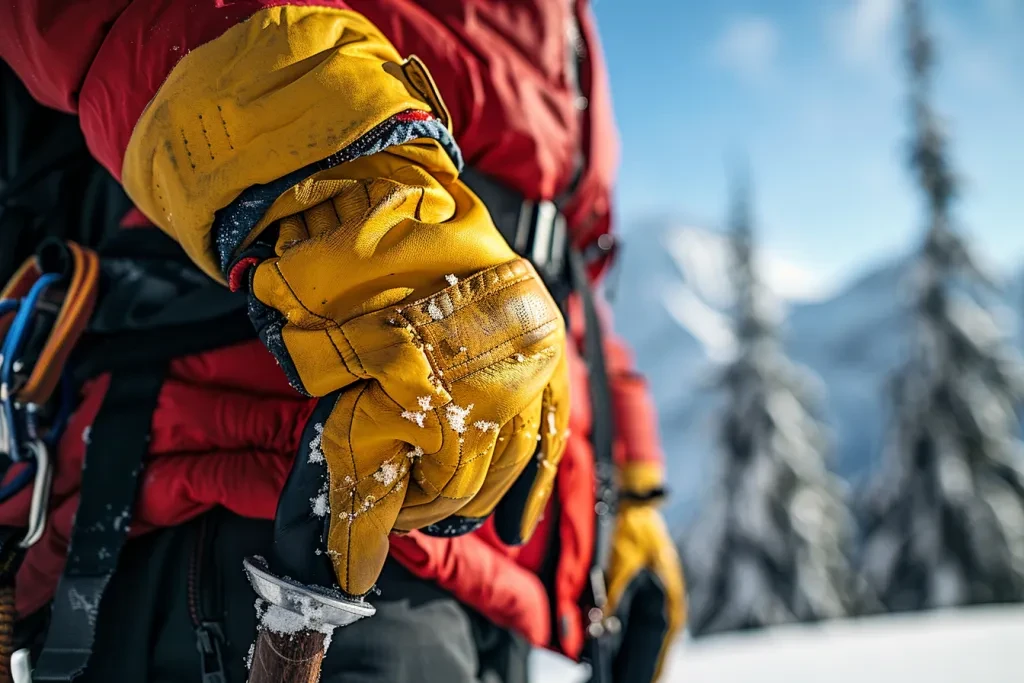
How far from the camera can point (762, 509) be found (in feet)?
44.7

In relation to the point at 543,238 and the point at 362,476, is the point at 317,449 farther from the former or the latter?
the point at 543,238

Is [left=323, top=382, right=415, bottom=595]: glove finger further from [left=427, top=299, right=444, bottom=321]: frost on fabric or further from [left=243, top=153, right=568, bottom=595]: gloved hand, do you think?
[left=427, top=299, right=444, bottom=321]: frost on fabric

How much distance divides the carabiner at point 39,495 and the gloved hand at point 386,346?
49cm

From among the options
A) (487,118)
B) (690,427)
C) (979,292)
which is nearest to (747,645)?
(487,118)

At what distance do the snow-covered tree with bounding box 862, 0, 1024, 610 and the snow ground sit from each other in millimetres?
8629

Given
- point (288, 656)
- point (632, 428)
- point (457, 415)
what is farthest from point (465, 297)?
point (632, 428)

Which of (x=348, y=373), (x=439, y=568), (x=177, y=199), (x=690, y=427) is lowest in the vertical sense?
(x=690, y=427)

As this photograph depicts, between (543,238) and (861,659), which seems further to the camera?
(861,659)

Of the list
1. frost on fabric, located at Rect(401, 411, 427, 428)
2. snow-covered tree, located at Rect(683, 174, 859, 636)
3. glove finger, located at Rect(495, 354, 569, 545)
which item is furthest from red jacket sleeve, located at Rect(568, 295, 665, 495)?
snow-covered tree, located at Rect(683, 174, 859, 636)

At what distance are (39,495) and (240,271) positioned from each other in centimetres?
54

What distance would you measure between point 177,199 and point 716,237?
69.2 metres

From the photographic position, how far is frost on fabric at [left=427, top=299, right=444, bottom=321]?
0.92m

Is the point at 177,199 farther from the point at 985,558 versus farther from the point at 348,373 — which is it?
the point at 985,558

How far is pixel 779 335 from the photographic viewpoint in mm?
14562
